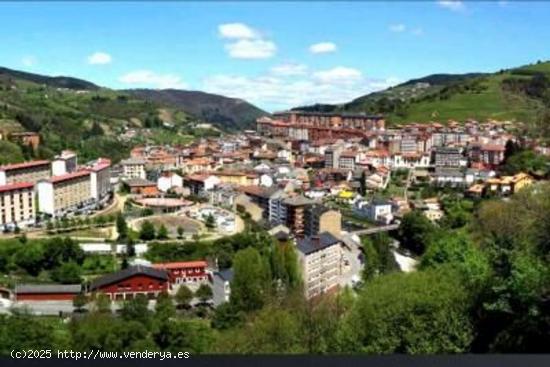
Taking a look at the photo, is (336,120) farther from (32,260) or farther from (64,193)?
(32,260)

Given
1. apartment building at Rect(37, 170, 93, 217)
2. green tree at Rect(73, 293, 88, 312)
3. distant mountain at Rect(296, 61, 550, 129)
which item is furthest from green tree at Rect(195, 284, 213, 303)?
distant mountain at Rect(296, 61, 550, 129)

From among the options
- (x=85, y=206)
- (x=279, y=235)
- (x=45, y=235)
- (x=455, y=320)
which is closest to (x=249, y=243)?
(x=279, y=235)

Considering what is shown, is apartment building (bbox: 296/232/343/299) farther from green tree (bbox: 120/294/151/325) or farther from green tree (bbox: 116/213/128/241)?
green tree (bbox: 116/213/128/241)

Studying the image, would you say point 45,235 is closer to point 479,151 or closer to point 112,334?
point 112,334

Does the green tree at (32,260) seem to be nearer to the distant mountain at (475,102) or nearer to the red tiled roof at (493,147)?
the red tiled roof at (493,147)

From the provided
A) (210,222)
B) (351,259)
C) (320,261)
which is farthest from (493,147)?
(320,261)
